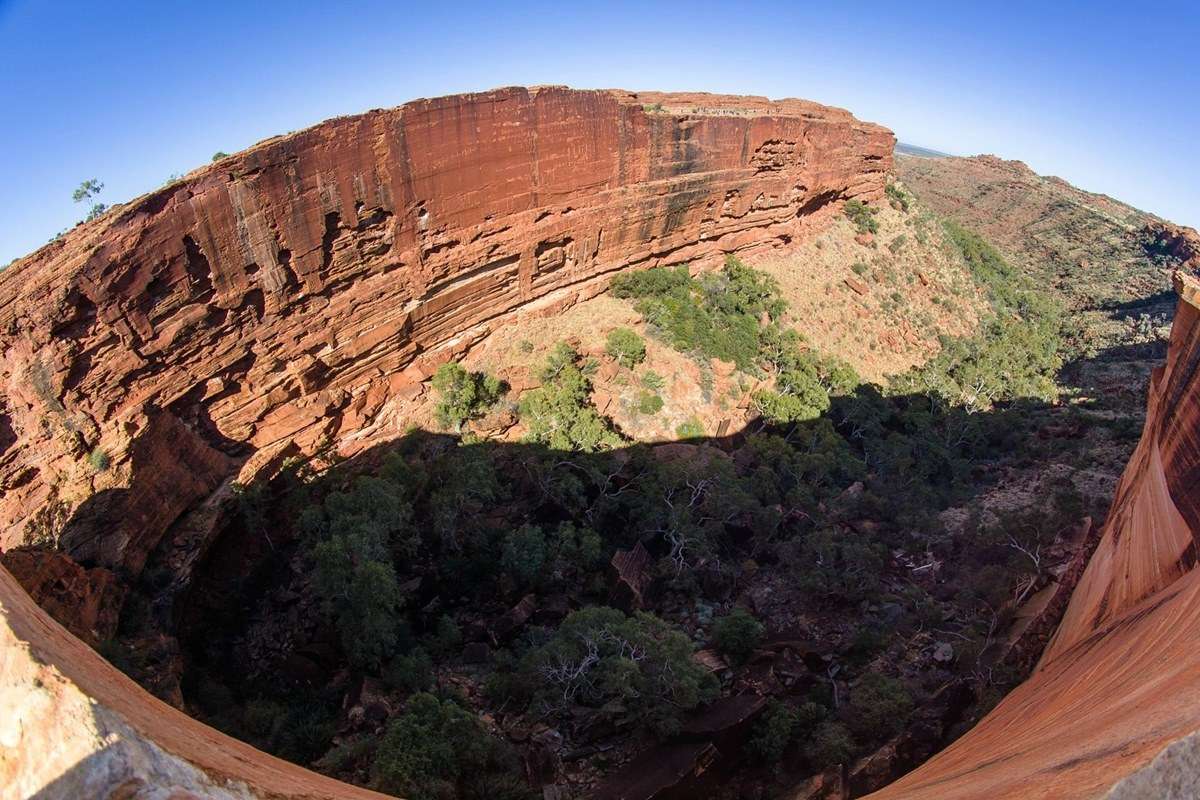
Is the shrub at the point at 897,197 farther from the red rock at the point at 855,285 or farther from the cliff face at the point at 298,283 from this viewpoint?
the cliff face at the point at 298,283

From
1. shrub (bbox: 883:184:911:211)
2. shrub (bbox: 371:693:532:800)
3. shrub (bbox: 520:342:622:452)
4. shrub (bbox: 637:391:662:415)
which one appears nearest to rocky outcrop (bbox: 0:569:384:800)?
shrub (bbox: 371:693:532:800)

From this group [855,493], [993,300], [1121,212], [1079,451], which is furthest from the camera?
[1121,212]

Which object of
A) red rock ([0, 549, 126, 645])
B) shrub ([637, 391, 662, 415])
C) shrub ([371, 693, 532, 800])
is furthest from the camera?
shrub ([637, 391, 662, 415])

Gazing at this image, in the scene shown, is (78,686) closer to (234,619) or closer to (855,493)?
(234,619)

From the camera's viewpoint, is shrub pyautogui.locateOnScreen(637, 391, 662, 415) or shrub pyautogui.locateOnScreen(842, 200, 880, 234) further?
shrub pyautogui.locateOnScreen(842, 200, 880, 234)

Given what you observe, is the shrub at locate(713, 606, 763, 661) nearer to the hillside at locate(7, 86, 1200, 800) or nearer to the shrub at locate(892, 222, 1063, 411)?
the hillside at locate(7, 86, 1200, 800)

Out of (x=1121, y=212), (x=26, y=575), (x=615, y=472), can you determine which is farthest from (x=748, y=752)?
(x=1121, y=212)

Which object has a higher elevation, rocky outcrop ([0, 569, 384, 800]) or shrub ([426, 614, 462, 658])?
rocky outcrop ([0, 569, 384, 800])
